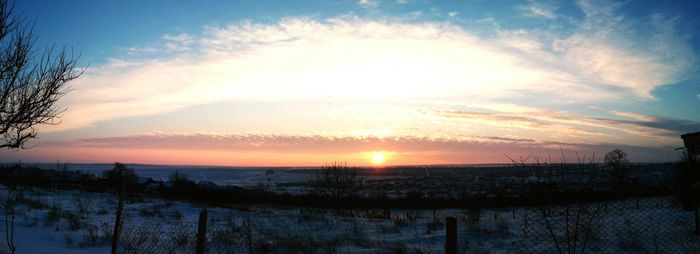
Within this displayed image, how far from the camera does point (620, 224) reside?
848 inches

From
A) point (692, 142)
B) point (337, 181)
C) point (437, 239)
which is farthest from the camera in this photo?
point (337, 181)

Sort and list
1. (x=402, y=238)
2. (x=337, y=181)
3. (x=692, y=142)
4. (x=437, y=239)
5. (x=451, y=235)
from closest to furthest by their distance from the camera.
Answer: (x=451, y=235) → (x=437, y=239) → (x=402, y=238) → (x=692, y=142) → (x=337, y=181)

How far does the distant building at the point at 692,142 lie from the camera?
30172 mm

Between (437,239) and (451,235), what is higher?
(451,235)

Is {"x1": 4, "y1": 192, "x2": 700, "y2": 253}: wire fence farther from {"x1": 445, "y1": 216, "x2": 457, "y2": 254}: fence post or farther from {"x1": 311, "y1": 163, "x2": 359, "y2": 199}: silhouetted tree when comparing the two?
{"x1": 311, "y1": 163, "x2": 359, "y2": 199}: silhouetted tree

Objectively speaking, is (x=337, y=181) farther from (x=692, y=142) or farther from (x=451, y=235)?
(x=451, y=235)

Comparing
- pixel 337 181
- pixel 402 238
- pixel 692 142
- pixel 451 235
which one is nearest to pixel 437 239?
pixel 402 238

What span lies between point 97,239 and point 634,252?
689 inches

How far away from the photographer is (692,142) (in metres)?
30.9

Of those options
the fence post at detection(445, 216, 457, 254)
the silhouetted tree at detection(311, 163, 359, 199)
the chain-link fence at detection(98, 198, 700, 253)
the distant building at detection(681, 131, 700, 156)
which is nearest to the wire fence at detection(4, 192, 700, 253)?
the chain-link fence at detection(98, 198, 700, 253)

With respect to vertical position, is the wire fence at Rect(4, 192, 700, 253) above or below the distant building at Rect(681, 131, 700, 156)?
below

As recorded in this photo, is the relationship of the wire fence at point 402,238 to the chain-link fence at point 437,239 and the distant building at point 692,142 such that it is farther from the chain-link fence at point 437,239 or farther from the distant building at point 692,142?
the distant building at point 692,142

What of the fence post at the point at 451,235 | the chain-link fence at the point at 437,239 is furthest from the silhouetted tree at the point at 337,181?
the fence post at the point at 451,235

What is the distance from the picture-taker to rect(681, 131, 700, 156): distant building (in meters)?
30.2
